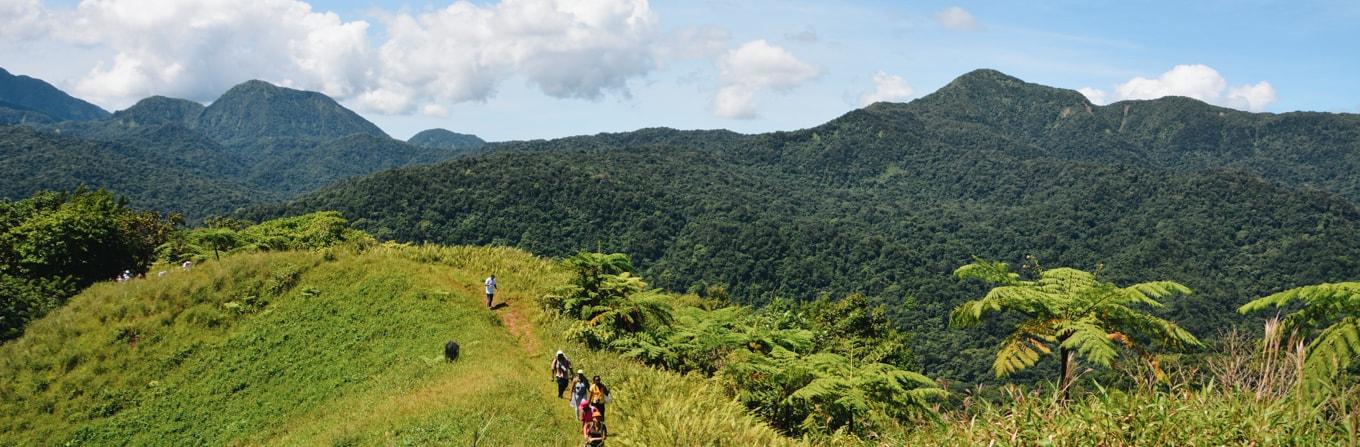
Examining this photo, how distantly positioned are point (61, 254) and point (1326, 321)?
4471 centimetres

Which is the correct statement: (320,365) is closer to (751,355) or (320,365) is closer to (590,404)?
(590,404)

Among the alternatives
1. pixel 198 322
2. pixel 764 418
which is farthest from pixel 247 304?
pixel 764 418

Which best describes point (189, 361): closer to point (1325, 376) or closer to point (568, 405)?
point (568, 405)

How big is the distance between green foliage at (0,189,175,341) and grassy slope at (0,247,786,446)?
2.77m

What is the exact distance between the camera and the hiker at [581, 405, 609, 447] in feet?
38.7

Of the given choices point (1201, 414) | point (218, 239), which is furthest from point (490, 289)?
point (218, 239)

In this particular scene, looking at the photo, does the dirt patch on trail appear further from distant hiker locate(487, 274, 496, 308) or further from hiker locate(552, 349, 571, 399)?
hiker locate(552, 349, 571, 399)

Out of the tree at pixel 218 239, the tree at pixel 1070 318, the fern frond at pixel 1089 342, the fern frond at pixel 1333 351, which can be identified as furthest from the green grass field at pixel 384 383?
the tree at pixel 218 239

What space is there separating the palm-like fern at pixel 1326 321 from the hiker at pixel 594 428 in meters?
9.26

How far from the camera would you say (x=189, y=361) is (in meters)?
22.4

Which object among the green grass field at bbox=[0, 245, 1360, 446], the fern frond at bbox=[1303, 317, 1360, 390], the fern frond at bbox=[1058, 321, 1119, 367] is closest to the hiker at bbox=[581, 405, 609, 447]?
the green grass field at bbox=[0, 245, 1360, 446]

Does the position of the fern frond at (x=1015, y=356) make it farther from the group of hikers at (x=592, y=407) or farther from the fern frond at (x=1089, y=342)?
the group of hikers at (x=592, y=407)

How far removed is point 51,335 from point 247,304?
21.4 feet

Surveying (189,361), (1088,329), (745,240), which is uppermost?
(1088,329)
